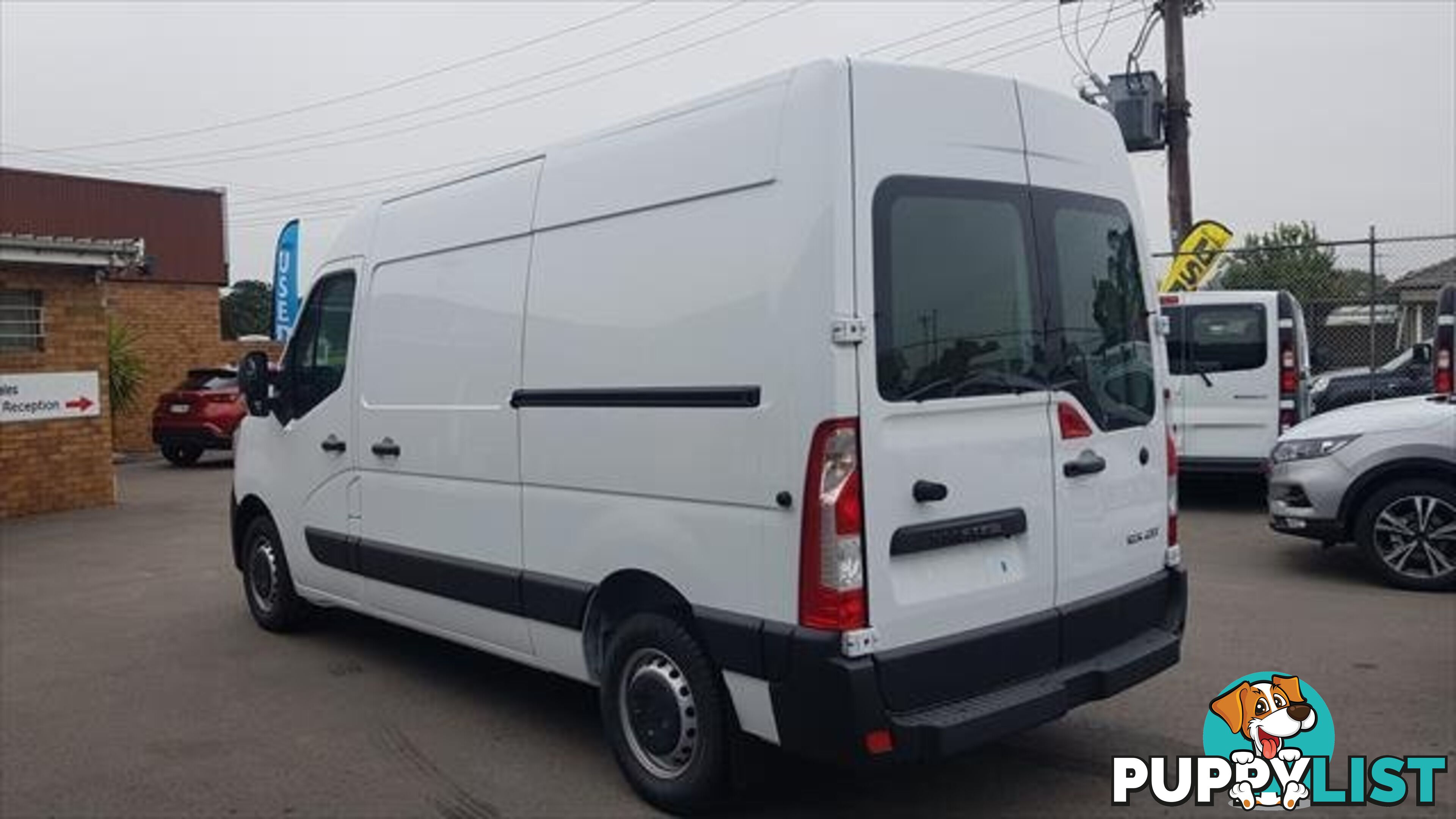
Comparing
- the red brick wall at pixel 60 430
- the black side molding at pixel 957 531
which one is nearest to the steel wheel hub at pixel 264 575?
the black side molding at pixel 957 531

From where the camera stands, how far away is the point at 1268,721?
505cm

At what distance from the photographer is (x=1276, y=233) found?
49.6m

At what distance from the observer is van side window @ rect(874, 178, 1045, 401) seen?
3.89 meters

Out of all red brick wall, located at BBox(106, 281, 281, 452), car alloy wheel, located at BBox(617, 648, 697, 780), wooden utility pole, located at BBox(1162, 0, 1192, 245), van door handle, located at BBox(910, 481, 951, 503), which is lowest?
car alloy wheel, located at BBox(617, 648, 697, 780)

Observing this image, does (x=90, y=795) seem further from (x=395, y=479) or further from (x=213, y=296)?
(x=213, y=296)

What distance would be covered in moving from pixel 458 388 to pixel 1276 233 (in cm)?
5028

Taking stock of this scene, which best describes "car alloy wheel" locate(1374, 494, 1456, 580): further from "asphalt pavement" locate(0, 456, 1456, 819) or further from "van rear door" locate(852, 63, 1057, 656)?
"van rear door" locate(852, 63, 1057, 656)

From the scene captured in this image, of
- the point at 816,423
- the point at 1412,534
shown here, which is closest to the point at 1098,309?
the point at 816,423

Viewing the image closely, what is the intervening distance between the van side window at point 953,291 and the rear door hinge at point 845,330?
0.10 m

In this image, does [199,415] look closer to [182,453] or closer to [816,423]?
[182,453]

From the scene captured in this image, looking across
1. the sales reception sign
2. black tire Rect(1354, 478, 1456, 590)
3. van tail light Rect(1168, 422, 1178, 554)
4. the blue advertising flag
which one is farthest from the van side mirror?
the blue advertising flag

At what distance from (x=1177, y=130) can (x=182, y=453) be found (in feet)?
52.3

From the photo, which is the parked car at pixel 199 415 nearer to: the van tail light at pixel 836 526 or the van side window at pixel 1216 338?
the van side window at pixel 1216 338

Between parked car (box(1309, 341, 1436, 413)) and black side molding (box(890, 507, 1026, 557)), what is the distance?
11760 millimetres
